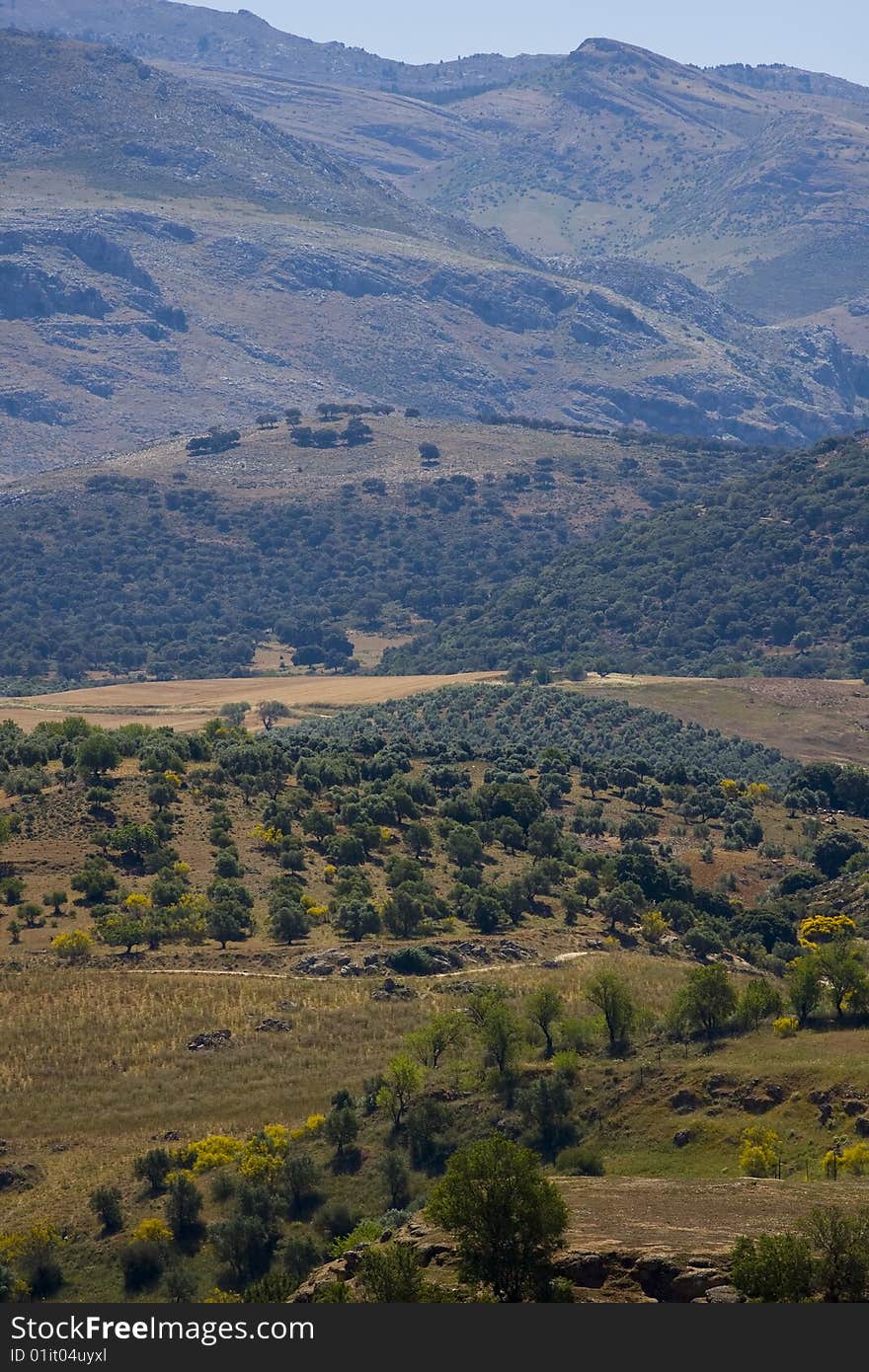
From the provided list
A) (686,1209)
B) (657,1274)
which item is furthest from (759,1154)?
(657,1274)

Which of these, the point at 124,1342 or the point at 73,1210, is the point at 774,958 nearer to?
the point at 73,1210

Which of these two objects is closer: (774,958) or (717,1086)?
(717,1086)

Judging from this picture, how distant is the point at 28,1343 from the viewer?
36.1m

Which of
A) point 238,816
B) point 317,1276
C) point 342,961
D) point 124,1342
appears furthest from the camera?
point 238,816

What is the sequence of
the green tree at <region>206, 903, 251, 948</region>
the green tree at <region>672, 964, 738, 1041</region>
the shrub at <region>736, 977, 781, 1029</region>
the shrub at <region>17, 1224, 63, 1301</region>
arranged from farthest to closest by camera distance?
the green tree at <region>206, 903, 251, 948</region> → the green tree at <region>672, 964, 738, 1041</region> → the shrub at <region>736, 977, 781, 1029</region> → the shrub at <region>17, 1224, 63, 1301</region>

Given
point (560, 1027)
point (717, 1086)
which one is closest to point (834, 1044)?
point (717, 1086)

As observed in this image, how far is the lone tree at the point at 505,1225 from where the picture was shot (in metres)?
43.8

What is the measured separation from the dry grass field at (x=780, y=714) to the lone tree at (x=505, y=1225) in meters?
131

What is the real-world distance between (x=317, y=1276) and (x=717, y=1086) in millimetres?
22077

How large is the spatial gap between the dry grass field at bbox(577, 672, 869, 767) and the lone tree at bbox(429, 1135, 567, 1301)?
131 m

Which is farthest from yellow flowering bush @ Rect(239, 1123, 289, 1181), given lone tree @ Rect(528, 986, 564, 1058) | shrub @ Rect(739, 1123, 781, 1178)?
shrub @ Rect(739, 1123, 781, 1178)

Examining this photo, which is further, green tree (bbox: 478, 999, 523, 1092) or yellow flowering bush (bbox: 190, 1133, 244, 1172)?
green tree (bbox: 478, 999, 523, 1092)

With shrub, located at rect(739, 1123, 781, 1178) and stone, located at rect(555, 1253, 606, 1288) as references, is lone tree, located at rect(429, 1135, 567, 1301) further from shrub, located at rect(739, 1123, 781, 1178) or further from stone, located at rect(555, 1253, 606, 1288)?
shrub, located at rect(739, 1123, 781, 1178)

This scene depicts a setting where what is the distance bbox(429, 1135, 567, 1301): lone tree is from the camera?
144 ft
